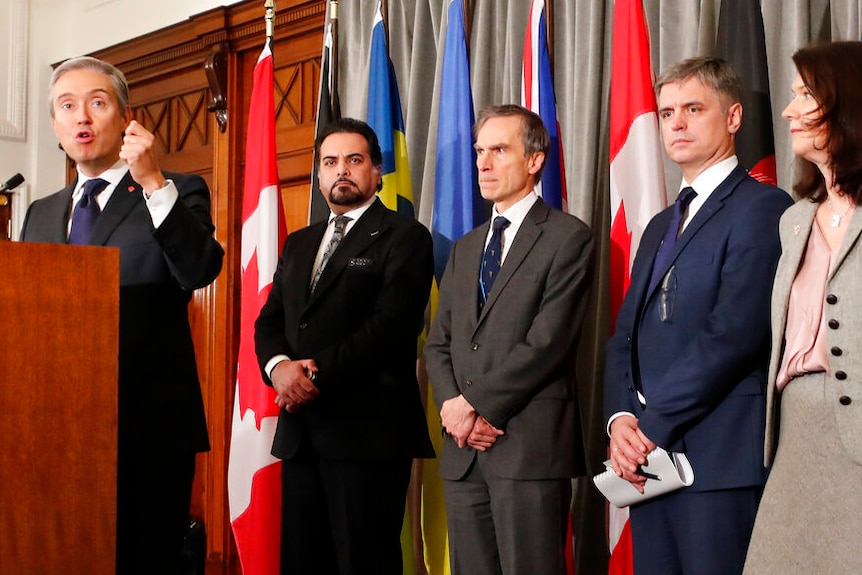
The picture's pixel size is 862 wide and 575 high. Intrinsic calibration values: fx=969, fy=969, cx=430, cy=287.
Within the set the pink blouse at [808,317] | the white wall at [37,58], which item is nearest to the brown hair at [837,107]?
the pink blouse at [808,317]

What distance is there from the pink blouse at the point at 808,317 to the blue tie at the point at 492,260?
968 millimetres

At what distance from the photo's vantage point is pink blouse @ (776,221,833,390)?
5.74ft

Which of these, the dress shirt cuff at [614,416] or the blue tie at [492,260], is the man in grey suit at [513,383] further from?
the dress shirt cuff at [614,416]

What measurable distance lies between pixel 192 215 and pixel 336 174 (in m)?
1.06

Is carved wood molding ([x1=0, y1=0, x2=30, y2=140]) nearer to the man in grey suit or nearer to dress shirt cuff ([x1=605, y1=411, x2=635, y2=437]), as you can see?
the man in grey suit

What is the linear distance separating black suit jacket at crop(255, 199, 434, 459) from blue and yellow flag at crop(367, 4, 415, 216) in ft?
2.01

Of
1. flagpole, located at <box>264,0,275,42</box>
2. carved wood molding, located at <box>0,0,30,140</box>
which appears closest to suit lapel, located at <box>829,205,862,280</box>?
flagpole, located at <box>264,0,275,42</box>

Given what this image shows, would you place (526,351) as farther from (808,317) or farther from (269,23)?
(269,23)

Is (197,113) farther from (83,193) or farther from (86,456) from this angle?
(86,456)

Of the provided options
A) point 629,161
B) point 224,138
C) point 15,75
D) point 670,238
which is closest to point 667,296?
point 670,238

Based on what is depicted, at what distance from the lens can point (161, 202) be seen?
6.70ft

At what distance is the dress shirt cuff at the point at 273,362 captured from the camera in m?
2.92

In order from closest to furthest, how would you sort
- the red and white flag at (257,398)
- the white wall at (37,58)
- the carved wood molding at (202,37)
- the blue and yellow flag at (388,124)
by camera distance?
the red and white flag at (257,398), the blue and yellow flag at (388,124), the carved wood molding at (202,37), the white wall at (37,58)

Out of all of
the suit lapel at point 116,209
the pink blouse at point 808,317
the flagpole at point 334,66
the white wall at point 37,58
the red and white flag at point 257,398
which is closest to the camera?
the pink blouse at point 808,317
